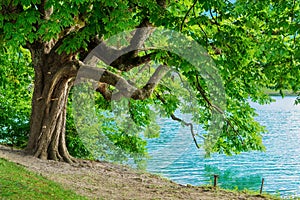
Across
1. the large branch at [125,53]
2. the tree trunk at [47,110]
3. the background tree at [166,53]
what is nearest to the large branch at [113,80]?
the background tree at [166,53]

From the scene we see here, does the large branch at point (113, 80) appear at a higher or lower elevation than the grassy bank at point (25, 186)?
higher

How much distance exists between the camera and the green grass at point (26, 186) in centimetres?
730

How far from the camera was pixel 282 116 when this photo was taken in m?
41.5

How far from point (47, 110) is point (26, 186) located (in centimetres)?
455

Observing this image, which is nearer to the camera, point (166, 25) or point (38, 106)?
point (166, 25)

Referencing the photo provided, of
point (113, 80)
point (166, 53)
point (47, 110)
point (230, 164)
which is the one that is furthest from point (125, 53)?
point (230, 164)

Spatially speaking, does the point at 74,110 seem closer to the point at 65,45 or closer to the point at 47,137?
the point at 47,137

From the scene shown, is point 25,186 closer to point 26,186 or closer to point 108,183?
point 26,186

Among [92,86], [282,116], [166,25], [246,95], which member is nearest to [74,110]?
[92,86]

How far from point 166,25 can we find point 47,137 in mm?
5279

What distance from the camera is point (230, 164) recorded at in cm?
2381

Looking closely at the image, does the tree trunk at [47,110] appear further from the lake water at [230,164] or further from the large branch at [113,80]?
the lake water at [230,164]

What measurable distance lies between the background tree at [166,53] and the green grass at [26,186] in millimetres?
2478

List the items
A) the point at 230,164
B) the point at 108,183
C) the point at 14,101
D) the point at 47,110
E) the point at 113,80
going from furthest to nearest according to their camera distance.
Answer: the point at 230,164
the point at 14,101
the point at 47,110
the point at 113,80
the point at 108,183
